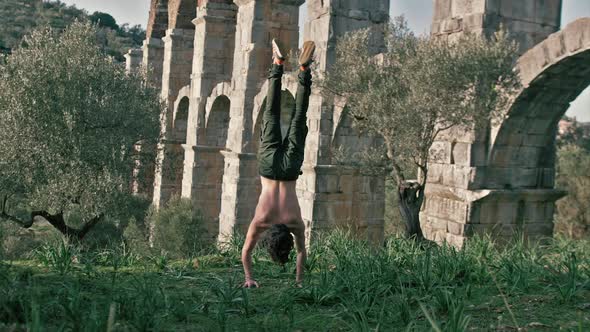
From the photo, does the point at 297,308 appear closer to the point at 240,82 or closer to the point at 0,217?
the point at 0,217

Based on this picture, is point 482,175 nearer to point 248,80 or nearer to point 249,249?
point 249,249

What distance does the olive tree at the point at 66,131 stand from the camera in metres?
11.4

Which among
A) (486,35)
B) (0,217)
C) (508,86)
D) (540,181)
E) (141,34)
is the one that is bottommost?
(0,217)

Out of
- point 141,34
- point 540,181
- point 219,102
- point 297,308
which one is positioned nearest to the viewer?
point 297,308

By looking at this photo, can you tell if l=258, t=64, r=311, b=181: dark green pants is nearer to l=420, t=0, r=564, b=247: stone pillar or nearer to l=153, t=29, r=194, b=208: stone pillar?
l=420, t=0, r=564, b=247: stone pillar

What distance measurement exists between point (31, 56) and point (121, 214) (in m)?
3.74

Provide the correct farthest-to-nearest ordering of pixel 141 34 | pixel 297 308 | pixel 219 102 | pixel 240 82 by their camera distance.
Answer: pixel 141 34, pixel 219 102, pixel 240 82, pixel 297 308

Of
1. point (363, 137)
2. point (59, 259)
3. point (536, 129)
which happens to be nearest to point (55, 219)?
point (363, 137)

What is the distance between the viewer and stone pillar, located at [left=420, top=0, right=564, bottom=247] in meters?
9.00

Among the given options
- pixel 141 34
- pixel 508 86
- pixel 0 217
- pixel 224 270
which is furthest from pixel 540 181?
pixel 141 34

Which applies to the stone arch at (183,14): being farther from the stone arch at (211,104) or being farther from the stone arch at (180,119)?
the stone arch at (211,104)

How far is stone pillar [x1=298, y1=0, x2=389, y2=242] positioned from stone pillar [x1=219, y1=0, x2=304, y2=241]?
9.53 feet

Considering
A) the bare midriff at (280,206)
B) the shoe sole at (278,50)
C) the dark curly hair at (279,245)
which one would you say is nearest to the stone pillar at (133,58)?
the shoe sole at (278,50)

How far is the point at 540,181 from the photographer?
9703 millimetres
